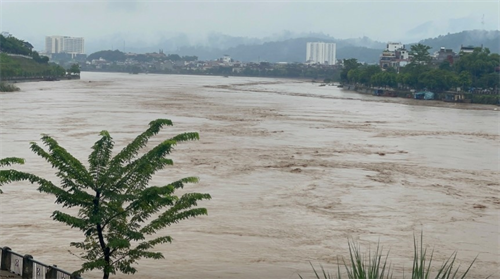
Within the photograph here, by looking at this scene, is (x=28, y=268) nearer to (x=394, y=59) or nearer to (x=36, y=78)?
(x=36, y=78)

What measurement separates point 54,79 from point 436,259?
125 metres

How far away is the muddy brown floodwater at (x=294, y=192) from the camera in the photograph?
18.8 meters

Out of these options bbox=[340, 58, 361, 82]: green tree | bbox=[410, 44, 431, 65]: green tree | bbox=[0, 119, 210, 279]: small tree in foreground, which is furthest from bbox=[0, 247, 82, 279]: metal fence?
bbox=[340, 58, 361, 82]: green tree

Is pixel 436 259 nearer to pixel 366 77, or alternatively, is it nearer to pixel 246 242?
pixel 246 242

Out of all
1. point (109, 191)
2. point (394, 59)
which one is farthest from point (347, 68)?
point (109, 191)

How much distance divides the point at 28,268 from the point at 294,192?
1506 cm

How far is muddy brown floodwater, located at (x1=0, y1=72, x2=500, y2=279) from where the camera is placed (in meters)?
18.8

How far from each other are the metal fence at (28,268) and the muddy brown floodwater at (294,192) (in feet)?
8.74

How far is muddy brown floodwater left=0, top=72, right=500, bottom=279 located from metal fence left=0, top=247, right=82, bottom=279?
2.66 meters

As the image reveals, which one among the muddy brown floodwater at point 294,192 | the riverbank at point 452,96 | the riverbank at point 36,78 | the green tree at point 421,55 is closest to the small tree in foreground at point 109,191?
Answer: the muddy brown floodwater at point 294,192

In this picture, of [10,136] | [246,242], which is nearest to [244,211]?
[246,242]

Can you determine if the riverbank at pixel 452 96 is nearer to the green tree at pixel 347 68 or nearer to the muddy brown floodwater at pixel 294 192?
the green tree at pixel 347 68

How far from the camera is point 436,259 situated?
750 inches

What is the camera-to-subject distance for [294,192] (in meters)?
27.4
